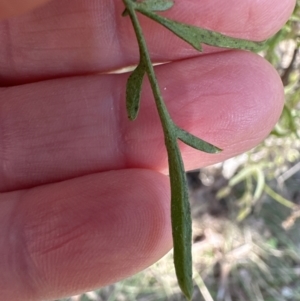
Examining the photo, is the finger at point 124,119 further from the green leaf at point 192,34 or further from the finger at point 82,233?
the green leaf at point 192,34

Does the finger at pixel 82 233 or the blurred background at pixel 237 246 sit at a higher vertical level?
the finger at pixel 82 233

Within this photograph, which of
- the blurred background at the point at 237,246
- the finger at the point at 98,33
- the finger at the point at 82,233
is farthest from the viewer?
the blurred background at the point at 237,246

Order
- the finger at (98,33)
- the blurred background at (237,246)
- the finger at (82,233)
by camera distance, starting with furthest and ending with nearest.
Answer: the blurred background at (237,246), the finger at (98,33), the finger at (82,233)

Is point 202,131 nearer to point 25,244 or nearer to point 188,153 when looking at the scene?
point 188,153

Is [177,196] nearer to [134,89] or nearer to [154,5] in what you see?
[134,89]

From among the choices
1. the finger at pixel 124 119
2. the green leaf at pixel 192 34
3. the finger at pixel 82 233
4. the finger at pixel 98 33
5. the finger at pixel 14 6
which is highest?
the finger at pixel 14 6

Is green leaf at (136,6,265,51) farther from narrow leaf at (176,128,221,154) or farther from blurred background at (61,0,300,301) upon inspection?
blurred background at (61,0,300,301)

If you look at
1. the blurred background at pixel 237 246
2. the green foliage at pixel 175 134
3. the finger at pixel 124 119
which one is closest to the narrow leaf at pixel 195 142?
the green foliage at pixel 175 134

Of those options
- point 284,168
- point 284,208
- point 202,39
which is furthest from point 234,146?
point 284,208

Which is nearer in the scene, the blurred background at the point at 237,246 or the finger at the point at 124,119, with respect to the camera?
the finger at the point at 124,119
